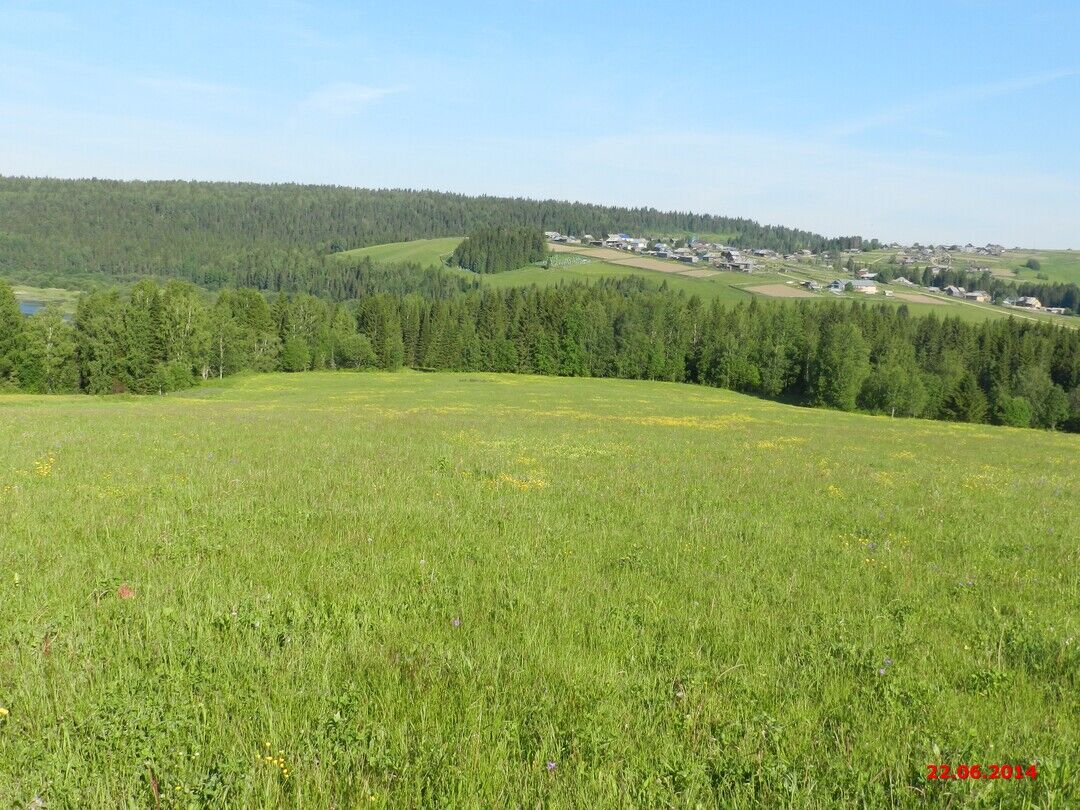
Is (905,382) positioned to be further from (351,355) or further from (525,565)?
(525,565)

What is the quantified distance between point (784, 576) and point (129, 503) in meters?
10.1

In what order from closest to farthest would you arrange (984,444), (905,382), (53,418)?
(53,418)
(984,444)
(905,382)

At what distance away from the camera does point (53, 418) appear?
82.3 feet

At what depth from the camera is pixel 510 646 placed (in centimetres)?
539

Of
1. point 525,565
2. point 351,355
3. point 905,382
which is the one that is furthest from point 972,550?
point 351,355
